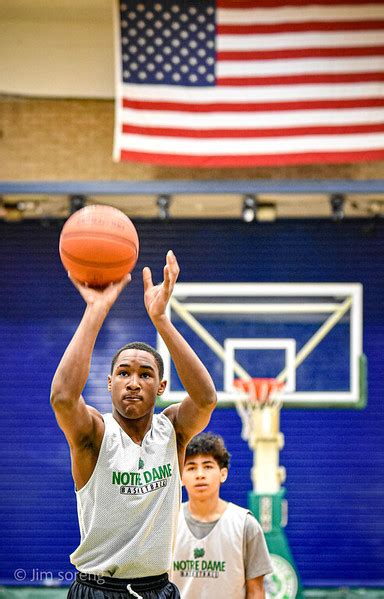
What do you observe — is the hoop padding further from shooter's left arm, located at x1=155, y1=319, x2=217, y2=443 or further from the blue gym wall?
shooter's left arm, located at x1=155, y1=319, x2=217, y2=443

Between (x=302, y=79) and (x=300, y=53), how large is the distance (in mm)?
236

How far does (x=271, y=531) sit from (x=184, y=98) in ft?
12.9

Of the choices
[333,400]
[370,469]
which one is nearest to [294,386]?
[333,400]

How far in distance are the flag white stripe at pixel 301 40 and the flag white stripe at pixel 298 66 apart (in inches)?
4.9

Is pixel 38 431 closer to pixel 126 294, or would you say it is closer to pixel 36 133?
pixel 126 294

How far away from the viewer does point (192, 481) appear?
484 cm

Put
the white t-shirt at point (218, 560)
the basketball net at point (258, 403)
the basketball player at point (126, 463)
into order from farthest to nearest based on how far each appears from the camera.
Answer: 1. the basketball net at point (258, 403)
2. the white t-shirt at point (218, 560)
3. the basketball player at point (126, 463)

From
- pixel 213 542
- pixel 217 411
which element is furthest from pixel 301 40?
pixel 213 542

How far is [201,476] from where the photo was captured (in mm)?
4832

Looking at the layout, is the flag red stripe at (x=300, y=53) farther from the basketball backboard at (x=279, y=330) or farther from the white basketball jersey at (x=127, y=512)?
the white basketball jersey at (x=127, y=512)

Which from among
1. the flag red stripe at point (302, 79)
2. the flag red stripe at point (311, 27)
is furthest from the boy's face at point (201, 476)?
the flag red stripe at point (311, 27)

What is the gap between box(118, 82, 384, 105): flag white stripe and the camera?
335 inches

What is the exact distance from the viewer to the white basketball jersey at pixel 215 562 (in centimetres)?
460

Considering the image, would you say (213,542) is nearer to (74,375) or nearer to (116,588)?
(116,588)
